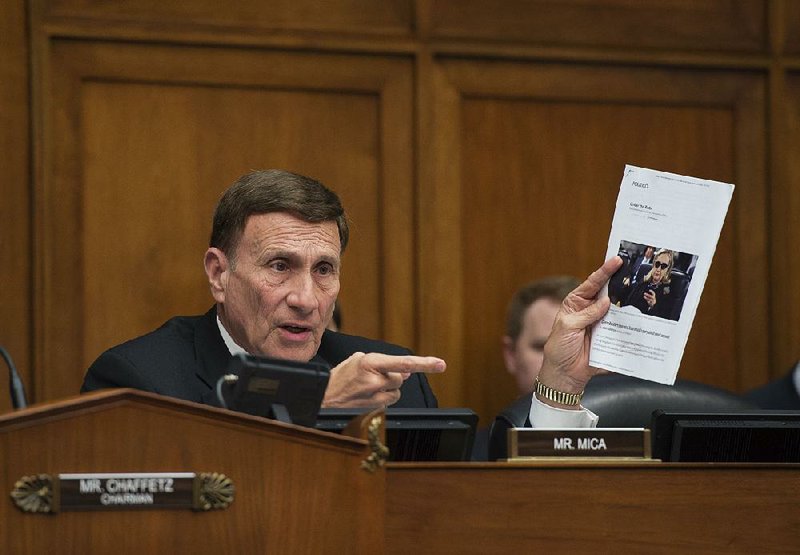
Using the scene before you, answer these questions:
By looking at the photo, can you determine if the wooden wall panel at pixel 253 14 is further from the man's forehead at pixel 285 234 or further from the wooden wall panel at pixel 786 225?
the man's forehead at pixel 285 234

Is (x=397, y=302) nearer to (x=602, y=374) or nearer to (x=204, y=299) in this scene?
(x=204, y=299)

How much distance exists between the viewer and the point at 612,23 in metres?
5.14

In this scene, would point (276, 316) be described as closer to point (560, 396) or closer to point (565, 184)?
point (560, 396)

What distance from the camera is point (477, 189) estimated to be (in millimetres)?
5055

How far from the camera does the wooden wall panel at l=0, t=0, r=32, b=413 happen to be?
454cm

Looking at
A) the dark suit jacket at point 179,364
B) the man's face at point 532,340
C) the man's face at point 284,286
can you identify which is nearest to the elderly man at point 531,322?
the man's face at point 532,340

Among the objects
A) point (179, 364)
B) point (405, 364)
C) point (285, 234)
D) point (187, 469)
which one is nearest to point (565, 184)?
point (285, 234)

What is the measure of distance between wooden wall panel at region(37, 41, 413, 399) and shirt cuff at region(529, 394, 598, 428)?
1852mm

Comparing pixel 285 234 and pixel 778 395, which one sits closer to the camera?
pixel 285 234

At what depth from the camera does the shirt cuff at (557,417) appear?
3.04 meters

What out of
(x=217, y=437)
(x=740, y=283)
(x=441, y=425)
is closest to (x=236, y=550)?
(x=217, y=437)

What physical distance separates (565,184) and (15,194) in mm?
2009

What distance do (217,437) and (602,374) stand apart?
194cm

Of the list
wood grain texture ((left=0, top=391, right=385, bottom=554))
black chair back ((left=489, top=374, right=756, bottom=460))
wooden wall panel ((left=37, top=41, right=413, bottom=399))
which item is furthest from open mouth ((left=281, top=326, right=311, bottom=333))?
wooden wall panel ((left=37, top=41, right=413, bottom=399))
